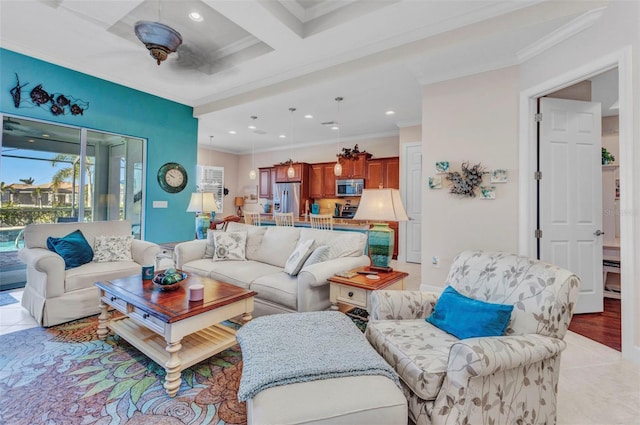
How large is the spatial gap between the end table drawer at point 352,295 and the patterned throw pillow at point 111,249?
8.58ft

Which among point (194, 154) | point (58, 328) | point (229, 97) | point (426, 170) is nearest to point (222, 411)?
point (58, 328)

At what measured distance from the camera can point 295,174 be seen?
759 cm

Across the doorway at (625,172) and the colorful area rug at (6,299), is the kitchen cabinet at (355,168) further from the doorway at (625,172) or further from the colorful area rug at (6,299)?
the colorful area rug at (6,299)

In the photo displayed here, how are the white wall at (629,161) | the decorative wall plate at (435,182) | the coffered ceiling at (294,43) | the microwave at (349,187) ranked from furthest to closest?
the microwave at (349,187) < the decorative wall plate at (435,182) < the coffered ceiling at (294,43) < the white wall at (629,161)

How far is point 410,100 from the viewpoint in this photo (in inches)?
178

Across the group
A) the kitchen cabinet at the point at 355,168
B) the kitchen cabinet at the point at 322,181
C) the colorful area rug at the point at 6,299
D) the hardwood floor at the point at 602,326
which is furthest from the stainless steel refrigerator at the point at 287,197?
the hardwood floor at the point at 602,326

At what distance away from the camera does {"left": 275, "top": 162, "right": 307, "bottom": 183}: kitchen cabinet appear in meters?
7.52

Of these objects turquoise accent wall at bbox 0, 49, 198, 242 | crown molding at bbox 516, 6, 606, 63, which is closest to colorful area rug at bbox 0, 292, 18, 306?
turquoise accent wall at bbox 0, 49, 198, 242

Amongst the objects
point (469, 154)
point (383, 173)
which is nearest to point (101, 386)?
point (469, 154)

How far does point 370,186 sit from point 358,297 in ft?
15.2

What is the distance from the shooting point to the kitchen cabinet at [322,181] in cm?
734

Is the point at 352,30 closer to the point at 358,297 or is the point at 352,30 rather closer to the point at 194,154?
the point at 358,297

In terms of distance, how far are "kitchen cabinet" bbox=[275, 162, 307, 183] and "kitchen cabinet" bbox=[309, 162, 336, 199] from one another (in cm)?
25

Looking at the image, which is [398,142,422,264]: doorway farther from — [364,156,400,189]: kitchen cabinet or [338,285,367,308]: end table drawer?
[338,285,367,308]: end table drawer
